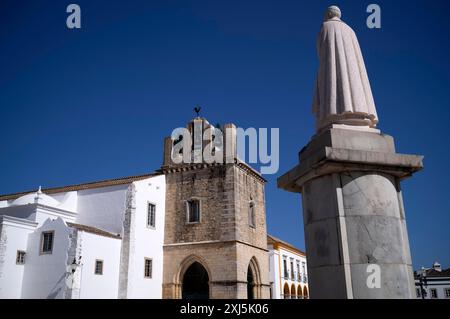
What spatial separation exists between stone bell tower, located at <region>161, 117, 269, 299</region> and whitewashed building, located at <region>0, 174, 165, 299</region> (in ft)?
3.06

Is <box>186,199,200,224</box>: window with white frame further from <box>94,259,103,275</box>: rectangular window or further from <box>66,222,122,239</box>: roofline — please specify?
<box>94,259,103,275</box>: rectangular window

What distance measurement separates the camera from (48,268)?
56.6ft

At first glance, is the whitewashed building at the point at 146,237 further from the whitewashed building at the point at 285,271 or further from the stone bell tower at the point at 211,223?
the whitewashed building at the point at 285,271

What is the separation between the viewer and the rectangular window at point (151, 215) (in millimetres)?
22145

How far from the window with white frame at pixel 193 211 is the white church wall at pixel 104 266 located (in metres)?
4.55

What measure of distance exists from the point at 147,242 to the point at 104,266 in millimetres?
3239

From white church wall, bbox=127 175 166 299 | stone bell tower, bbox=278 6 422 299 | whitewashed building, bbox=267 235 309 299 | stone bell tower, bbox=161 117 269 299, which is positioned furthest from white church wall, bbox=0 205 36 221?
whitewashed building, bbox=267 235 309 299

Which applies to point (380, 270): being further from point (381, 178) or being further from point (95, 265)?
point (95, 265)

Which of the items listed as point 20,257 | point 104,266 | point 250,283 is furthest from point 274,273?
point 20,257

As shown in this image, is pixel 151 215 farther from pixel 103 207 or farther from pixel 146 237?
pixel 103 207

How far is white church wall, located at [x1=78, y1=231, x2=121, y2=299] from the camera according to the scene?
17312mm

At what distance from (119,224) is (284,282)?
20974mm

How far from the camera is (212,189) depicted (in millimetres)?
23094
